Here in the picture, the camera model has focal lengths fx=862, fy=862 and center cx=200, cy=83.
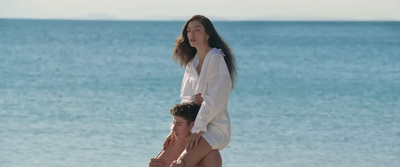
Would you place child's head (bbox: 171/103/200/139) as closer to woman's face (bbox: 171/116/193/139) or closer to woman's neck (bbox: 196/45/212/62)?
woman's face (bbox: 171/116/193/139)

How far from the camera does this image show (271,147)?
10.4 meters

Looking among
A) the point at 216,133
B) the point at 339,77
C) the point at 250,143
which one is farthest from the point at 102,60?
the point at 216,133

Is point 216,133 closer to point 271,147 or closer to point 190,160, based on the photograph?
point 190,160

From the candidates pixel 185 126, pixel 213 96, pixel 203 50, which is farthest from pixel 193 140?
pixel 203 50

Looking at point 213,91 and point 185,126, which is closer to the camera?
point 213,91

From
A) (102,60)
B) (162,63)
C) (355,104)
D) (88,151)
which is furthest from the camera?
(102,60)

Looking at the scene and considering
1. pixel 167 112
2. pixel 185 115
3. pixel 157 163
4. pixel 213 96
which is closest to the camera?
pixel 213 96

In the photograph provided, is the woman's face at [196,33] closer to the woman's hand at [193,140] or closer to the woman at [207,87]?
the woman at [207,87]

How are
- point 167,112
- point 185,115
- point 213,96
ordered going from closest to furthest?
point 213,96, point 185,115, point 167,112

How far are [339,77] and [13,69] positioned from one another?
8110 mm

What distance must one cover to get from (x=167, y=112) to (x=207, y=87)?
8.32 metres

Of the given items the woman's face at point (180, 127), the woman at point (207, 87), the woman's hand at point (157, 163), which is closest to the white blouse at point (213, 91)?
the woman at point (207, 87)

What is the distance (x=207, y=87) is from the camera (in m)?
4.66

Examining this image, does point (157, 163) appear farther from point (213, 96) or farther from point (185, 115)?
point (213, 96)
